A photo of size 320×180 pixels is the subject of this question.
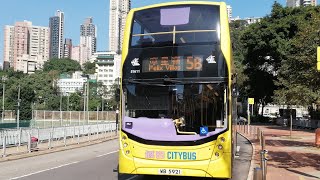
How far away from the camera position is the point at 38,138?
2489 cm

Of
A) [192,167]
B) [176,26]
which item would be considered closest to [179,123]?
[192,167]

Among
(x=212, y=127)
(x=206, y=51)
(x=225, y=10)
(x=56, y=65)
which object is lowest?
(x=212, y=127)

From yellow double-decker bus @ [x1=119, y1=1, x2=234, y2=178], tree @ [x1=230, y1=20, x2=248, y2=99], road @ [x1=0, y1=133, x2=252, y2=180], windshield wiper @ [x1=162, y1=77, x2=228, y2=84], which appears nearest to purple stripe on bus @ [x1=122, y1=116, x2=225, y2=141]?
yellow double-decker bus @ [x1=119, y1=1, x2=234, y2=178]

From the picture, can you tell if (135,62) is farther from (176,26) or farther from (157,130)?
(157,130)

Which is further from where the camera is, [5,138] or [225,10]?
[5,138]

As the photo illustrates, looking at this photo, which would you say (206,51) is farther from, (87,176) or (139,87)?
(87,176)

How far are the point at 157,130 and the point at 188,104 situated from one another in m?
1.01

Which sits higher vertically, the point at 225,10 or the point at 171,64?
the point at 225,10

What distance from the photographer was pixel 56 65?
190m

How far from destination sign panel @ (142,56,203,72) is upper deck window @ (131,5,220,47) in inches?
15.5

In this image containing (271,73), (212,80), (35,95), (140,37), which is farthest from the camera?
(35,95)

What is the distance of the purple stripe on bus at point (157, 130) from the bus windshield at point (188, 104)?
11cm

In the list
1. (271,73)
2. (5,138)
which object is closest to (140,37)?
(5,138)

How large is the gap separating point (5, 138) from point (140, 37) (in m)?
12.8
